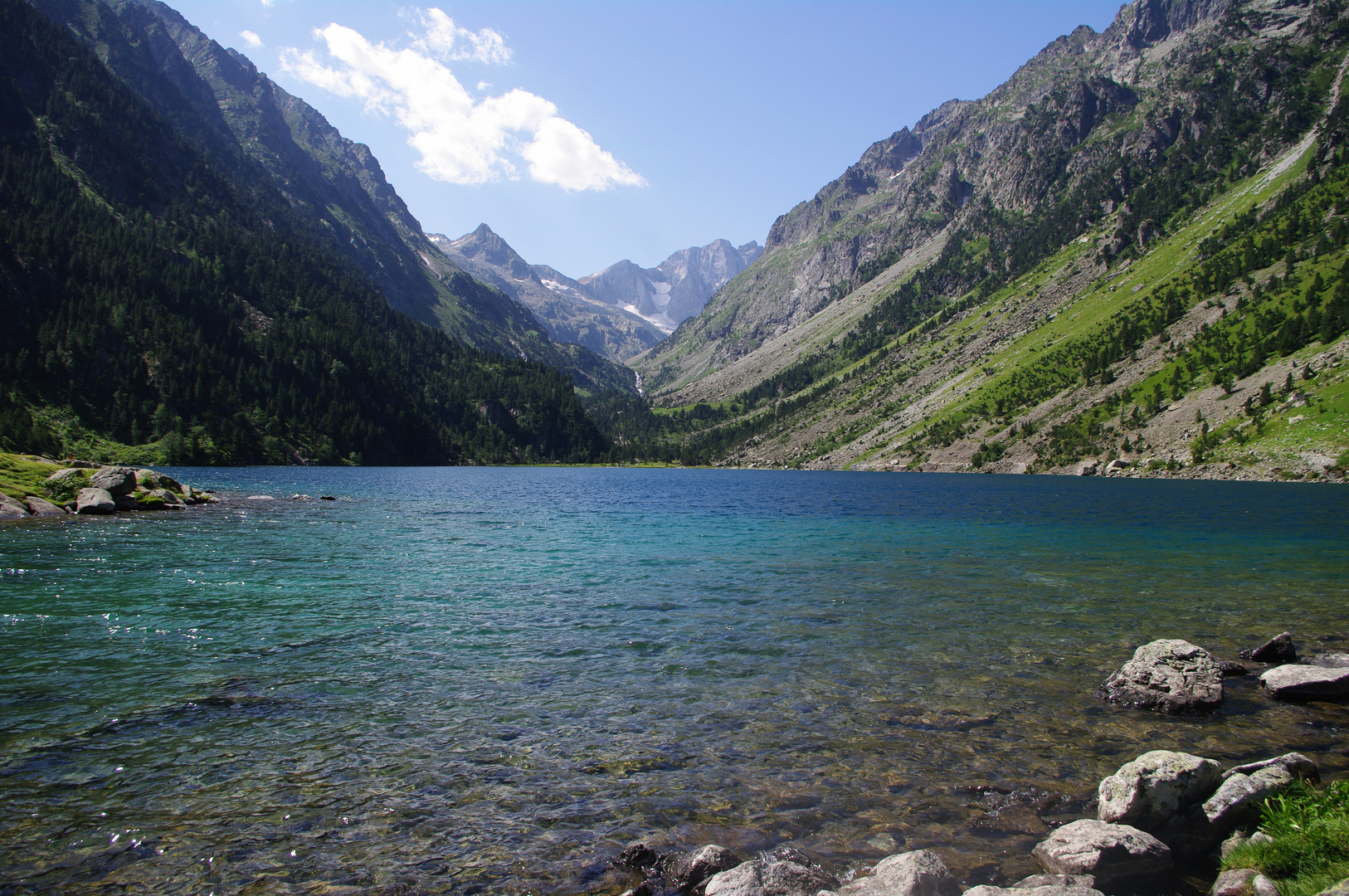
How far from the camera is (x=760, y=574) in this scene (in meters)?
36.0

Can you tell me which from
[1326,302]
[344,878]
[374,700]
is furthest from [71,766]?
[1326,302]

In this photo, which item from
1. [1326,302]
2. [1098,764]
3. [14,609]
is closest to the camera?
[1098,764]

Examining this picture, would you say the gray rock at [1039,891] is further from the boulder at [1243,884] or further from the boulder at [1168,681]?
the boulder at [1168,681]

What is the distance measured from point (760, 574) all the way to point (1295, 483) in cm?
11567

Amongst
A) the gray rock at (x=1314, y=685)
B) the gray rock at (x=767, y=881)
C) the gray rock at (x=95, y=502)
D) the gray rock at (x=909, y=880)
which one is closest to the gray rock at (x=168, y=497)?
the gray rock at (x=95, y=502)

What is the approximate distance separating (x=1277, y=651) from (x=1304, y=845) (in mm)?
15948

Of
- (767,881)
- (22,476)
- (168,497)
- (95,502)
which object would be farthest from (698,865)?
(22,476)

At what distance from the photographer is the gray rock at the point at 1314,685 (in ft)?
54.5

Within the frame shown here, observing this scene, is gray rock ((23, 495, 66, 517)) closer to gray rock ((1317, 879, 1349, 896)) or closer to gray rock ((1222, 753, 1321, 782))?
gray rock ((1317, 879, 1349, 896))

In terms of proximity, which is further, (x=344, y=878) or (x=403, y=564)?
(x=403, y=564)

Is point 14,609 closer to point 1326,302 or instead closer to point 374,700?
point 374,700

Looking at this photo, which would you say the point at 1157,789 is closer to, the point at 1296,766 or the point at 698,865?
the point at 1296,766

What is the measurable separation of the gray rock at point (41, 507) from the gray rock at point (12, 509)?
443 mm

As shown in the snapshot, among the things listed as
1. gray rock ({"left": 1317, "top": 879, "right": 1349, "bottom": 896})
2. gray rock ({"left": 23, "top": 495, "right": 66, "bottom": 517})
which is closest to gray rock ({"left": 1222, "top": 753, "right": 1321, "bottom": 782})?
gray rock ({"left": 1317, "top": 879, "right": 1349, "bottom": 896})
